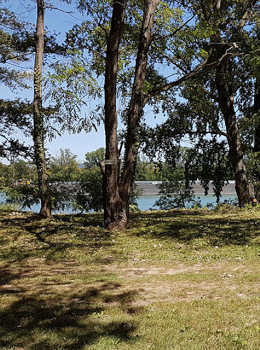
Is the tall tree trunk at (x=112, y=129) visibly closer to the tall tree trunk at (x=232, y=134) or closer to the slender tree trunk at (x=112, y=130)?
the slender tree trunk at (x=112, y=130)

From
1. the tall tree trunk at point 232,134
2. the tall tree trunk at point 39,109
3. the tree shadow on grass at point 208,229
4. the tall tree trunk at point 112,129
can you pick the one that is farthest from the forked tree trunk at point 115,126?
the tall tree trunk at point 232,134

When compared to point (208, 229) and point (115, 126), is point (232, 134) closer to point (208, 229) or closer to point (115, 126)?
point (208, 229)

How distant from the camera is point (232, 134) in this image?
14.3 m

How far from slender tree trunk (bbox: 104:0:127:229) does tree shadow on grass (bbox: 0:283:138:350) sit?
4.56 meters

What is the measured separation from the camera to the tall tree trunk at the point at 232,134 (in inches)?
557

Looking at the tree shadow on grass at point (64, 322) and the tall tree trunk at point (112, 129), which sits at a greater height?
the tall tree trunk at point (112, 129)

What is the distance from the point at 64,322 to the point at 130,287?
1463mm

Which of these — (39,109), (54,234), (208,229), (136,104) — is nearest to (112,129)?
(136,104)

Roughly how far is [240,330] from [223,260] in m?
3.16

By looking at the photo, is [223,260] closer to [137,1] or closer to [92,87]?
[92,87]

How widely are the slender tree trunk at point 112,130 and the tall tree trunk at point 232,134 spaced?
19.5 ft

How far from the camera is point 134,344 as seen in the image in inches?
138

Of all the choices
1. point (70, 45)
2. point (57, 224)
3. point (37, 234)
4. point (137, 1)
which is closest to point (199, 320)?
point (37, 234)

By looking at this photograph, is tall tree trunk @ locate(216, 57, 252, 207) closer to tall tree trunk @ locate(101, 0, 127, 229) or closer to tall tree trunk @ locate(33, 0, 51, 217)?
tall tree trunk @ locate(101, 0, 127, 229)
